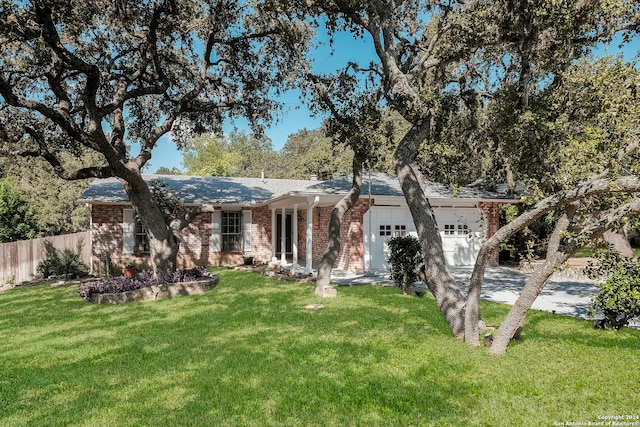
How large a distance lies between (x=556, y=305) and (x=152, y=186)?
499 inches

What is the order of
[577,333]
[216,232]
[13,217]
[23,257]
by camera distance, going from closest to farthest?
[577,333], [23,257], [216,232], [13,217]

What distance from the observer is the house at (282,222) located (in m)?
14.4

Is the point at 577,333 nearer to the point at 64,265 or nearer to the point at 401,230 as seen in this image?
the point at 401,230

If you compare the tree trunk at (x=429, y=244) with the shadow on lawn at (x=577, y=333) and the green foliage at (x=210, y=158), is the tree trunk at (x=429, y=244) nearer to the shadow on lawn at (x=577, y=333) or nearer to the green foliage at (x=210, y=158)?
the shadow on lawn at (x=577, y=333)

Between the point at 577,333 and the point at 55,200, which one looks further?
the point at 55,200

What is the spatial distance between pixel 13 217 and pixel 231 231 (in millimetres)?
12495

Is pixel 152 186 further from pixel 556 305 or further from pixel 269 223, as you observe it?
pixel 556 305

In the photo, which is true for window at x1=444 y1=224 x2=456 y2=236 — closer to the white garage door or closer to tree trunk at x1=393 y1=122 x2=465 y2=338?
the white garage door

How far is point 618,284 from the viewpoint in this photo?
6211 mm

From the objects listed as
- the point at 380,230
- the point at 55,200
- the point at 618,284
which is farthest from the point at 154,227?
the point at 55,200

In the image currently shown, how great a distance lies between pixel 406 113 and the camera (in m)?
7.33

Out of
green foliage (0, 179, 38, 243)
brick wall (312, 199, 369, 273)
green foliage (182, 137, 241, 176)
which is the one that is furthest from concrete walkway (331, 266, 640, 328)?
green foliage (182, 137, 241, 176)

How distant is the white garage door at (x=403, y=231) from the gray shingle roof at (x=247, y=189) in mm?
824

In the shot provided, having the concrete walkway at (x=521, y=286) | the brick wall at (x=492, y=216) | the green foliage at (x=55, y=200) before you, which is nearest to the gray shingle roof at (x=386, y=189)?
the brick wall at (x=492, y=216)
